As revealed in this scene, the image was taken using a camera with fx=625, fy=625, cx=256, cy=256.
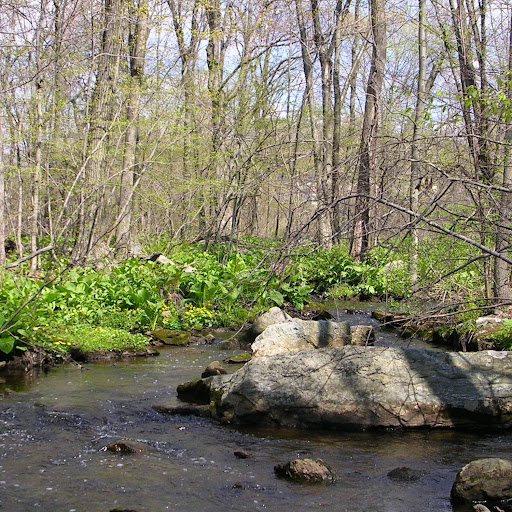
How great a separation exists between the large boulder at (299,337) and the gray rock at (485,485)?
4161mm

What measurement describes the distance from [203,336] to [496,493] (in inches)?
263

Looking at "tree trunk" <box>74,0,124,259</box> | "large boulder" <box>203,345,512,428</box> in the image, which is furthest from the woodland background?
"large boulder" <box>203,345,512,428</box>

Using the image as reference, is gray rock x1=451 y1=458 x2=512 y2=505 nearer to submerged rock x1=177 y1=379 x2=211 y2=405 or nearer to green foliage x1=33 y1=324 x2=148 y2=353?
submerged rock x1=177 y1=379 x2=211 y2=405

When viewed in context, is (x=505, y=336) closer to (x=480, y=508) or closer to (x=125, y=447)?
(x=480, y=508)

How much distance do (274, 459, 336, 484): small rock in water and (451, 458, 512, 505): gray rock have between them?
0.93 m

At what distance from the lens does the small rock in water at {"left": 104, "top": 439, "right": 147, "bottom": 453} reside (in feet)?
17.7

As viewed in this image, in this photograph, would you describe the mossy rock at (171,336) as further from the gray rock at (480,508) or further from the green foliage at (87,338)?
the gray rock at (480,508)

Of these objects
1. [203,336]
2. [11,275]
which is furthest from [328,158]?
[11,275]

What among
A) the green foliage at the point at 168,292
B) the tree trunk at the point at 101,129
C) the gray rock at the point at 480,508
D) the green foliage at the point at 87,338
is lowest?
the gray rock at the point at 480,508

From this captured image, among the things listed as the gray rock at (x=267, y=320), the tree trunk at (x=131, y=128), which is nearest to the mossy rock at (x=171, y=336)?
the gray rock at (x=267, y=320)

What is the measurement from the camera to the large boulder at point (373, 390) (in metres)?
6.04

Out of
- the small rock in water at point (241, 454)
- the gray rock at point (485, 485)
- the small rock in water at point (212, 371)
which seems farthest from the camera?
the small rock in water at point (212, 371)

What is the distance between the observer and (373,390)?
6.10 metres

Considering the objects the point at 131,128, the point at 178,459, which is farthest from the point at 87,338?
the point at 131,128
